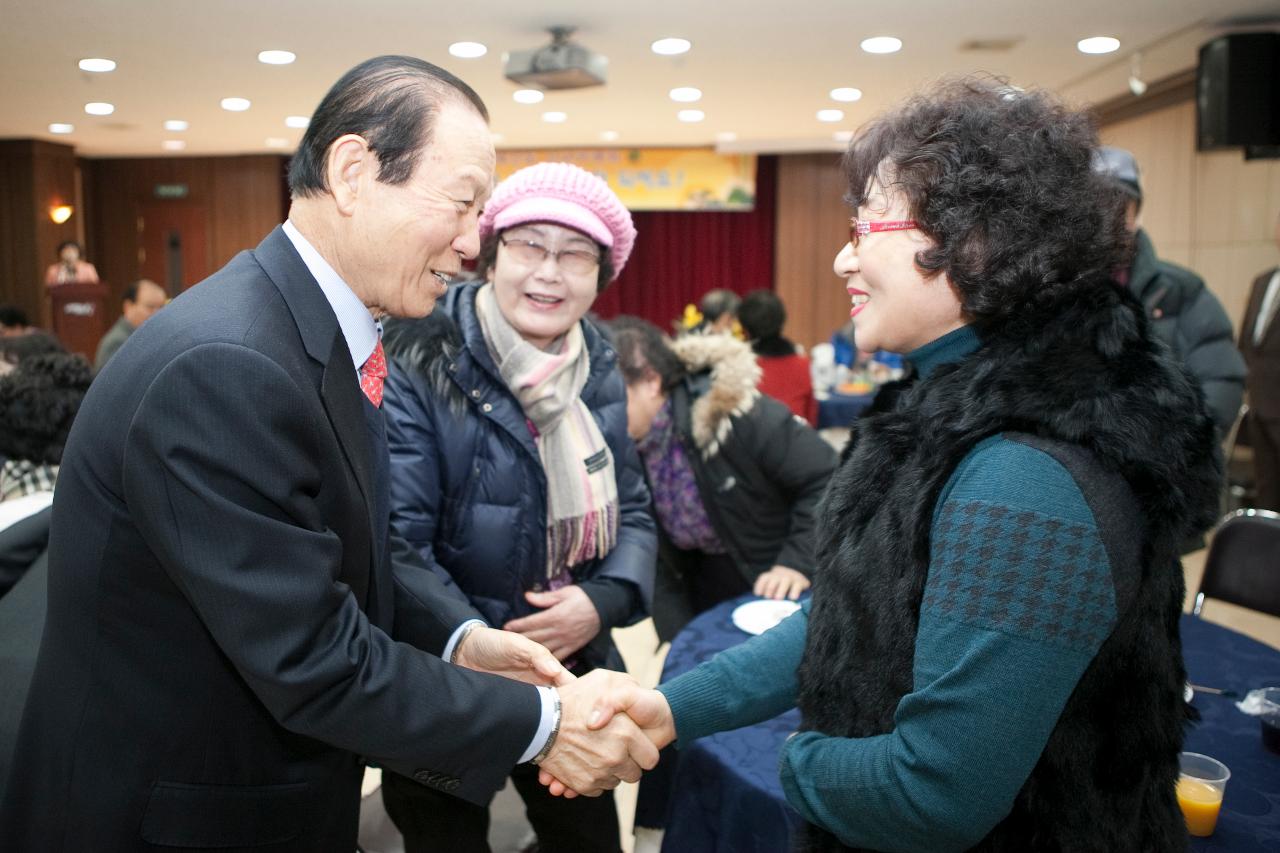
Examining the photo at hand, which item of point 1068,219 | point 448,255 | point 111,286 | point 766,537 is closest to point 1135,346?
point 1068,219

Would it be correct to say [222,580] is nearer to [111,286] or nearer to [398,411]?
[398,411]

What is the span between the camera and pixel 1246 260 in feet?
22.1

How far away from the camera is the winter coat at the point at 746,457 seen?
2.72m

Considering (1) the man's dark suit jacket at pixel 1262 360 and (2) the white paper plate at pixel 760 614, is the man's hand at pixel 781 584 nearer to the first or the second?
(2) the white paper plate at pixel 760 614

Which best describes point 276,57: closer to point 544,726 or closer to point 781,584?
point 781,584

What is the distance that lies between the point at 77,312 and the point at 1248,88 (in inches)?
418

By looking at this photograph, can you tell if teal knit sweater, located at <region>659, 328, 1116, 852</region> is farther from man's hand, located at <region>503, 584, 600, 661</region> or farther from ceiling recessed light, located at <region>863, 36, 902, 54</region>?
ceiling recessed light, located at <region>863, 36, 902, 54</region>

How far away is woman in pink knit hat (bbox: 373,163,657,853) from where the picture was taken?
1.82m

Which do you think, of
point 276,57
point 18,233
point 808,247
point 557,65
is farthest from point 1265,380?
point 18,233

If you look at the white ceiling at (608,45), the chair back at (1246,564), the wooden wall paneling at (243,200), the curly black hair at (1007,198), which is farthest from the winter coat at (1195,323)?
the wooden wall paneling at (243,200)

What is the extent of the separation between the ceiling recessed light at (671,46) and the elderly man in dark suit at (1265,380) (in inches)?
143

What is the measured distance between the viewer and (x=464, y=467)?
183cm

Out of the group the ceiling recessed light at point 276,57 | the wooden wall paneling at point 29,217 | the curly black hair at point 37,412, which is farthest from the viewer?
the wooden wall paneling at point 29,217

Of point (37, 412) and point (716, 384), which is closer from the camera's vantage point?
point (37, 412)
